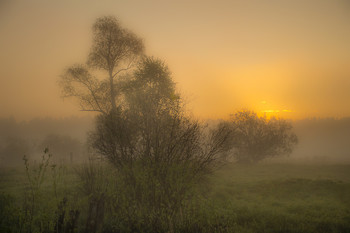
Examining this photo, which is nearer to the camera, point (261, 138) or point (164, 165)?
point (164, 165)

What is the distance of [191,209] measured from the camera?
33.4ft

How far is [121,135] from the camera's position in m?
10.1

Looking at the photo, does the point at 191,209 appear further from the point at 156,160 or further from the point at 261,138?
the point at 261,138

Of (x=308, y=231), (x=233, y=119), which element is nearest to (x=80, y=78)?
A: (x=308, y=231)

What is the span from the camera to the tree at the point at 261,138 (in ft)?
144

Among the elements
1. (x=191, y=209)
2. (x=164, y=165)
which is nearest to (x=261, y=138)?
(x=191, y=209)

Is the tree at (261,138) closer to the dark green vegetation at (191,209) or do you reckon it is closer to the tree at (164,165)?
the dark green vegetation at (191,209)

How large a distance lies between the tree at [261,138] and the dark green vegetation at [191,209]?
20.9 m

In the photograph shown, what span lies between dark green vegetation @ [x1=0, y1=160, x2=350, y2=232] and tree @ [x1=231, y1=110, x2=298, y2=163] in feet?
68.6

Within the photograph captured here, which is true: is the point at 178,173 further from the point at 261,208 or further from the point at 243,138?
the point at 243,138

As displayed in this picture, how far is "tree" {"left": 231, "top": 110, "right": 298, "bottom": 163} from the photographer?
44.0 m

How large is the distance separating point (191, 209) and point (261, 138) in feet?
126

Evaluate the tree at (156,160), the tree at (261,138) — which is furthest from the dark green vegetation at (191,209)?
the tree at (261,138)

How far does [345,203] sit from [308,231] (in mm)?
8678
